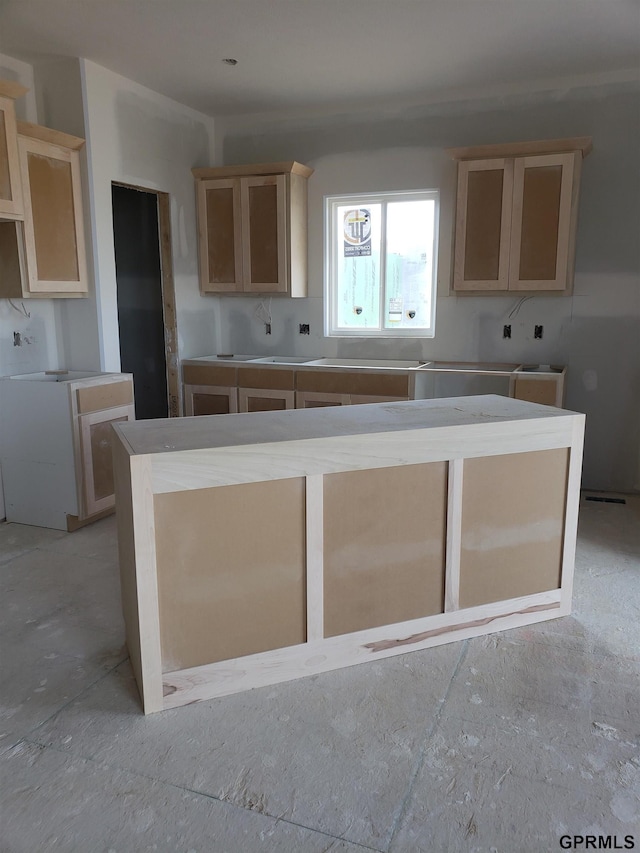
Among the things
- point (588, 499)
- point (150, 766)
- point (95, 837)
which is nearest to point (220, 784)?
point (150, 766)

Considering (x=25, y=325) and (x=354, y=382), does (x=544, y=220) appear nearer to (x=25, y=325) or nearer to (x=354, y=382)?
(x=354, y=382)

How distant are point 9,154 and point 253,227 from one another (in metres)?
1.87

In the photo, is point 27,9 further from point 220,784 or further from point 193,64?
point 220,784

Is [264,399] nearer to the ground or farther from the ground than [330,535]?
farther from the ground

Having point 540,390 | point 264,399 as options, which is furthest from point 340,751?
point 264,399

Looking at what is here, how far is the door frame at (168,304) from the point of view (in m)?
4.77

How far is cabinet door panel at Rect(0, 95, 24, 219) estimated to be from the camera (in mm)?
3252

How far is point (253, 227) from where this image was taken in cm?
478

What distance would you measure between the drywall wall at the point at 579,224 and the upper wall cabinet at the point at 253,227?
0.27m

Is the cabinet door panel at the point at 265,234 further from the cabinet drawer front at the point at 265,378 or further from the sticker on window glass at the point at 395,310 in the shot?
the sticker on window glass at the point at 395,310

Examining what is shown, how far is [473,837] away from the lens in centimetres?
153

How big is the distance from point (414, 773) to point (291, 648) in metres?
0.58

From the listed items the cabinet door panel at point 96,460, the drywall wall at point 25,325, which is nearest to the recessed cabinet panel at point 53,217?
the drywall wall at point 25,325

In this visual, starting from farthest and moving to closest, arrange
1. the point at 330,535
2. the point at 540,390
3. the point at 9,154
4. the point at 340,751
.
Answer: the point at 540,390, the point at 9,154, the point at 330,535, the point at 340,751
